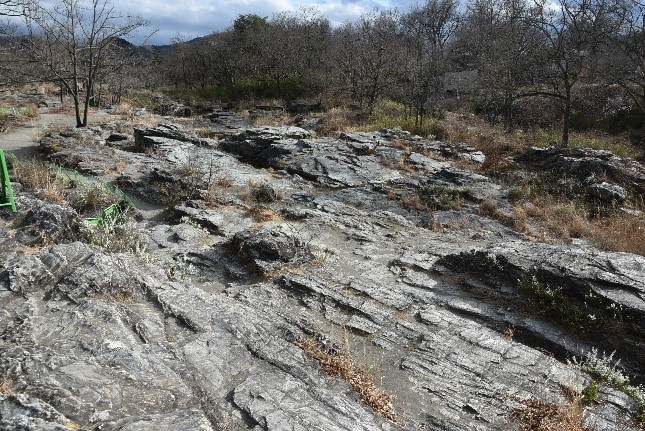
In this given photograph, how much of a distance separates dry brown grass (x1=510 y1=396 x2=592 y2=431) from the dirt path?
1581 cm

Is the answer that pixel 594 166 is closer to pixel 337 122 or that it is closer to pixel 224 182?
pixel 224 182

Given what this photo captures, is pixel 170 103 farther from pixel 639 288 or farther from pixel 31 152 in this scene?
pixel 639 288

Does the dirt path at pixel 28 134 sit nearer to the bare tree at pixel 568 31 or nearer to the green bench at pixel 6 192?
the green bench at pixel 6 192

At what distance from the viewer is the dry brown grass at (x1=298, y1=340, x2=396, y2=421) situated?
4.45m

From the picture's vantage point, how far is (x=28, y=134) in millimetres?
18281

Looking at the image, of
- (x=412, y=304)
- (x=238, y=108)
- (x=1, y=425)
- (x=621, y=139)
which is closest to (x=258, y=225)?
(x=412, y=304)

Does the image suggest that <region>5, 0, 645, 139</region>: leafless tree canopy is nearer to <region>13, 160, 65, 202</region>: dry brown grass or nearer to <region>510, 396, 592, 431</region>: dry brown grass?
<region>13, 160, 65, 202</region>: dry brown grass

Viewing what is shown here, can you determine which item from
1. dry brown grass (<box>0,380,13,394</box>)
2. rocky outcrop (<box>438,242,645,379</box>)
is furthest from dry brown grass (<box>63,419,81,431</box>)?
rocky outcrop (<box>438,242,645,379</box>)

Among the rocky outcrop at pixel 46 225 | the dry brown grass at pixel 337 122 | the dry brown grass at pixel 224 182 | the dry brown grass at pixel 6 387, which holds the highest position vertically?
the dry brown grass at pixel 337 122

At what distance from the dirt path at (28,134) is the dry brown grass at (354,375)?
13895 mm

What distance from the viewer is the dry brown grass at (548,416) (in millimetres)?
4471

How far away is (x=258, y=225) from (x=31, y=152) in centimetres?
1041

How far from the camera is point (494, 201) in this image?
39.7 feet

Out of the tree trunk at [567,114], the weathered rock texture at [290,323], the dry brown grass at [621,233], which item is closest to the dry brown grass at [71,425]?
the weathered rock texture at [290,323]
